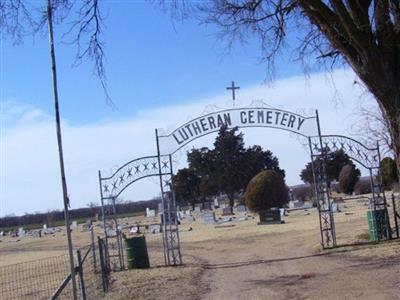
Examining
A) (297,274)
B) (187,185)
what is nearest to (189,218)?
(187,185)

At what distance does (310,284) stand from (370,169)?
8.81 meters

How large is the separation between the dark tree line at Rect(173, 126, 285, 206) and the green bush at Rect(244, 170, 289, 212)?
106 ft

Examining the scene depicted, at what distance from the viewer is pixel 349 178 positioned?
248 ft

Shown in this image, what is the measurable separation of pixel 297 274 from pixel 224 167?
73110mm

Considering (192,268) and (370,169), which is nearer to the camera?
(192,268)

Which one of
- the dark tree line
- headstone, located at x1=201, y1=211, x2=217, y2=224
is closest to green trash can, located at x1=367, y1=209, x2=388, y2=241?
headstone, located at x1=201, y1=211, x2=217, y2=224

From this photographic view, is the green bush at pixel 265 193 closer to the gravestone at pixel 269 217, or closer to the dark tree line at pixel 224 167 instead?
the gravestone at pixel 269 217

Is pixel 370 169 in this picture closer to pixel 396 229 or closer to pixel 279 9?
pixel 396 229

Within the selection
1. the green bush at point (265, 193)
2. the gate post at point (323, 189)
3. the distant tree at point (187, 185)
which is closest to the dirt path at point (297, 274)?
the gate post at point (323, 189)

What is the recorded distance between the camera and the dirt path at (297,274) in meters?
12.5

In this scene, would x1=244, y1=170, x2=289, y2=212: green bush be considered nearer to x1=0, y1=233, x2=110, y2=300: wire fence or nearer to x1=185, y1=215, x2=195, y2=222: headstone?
x1=185, y1=215, x2=195, y2=222: headstone

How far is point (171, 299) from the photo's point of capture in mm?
13609

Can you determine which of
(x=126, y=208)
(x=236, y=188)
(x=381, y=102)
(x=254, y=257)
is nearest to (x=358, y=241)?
(x=254, y=257)

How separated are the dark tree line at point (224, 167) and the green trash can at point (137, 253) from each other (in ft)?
214
